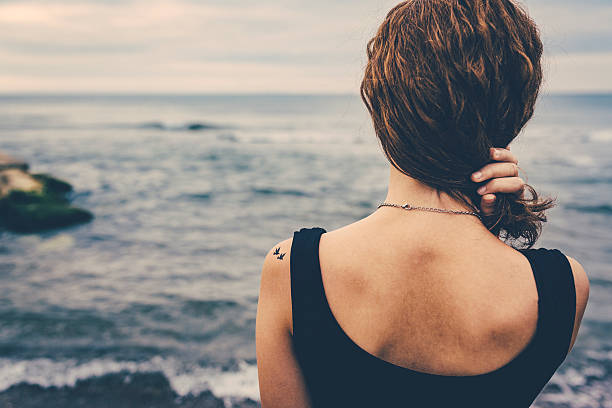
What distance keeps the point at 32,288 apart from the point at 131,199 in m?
5.95

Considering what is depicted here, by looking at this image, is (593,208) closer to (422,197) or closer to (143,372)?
(143,372)

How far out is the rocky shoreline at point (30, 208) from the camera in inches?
344

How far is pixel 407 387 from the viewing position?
109cm

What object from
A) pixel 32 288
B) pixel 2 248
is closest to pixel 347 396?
pixel 32 288

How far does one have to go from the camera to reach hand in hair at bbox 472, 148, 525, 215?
109cm

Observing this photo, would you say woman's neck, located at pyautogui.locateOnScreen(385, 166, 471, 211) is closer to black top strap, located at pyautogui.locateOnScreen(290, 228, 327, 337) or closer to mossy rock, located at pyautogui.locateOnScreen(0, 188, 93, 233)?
black top strap, located at pyautogui.locateOnScreen(290, 228, 327, 337)

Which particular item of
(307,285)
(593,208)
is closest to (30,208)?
(307,285)

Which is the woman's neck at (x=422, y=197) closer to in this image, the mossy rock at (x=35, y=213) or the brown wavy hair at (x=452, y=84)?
the brown wavy hair at (x=452, y=84)

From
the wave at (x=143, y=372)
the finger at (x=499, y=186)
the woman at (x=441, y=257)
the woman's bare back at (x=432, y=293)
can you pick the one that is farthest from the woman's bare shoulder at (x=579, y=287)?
the wave at (x=143, y=372)

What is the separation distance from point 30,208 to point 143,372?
686cm

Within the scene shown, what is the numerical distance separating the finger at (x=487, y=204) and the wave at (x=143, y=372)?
3350 millimetres

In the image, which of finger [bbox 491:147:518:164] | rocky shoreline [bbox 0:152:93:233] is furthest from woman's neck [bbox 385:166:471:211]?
rocky shoreline [bbox 0:152:93:233]

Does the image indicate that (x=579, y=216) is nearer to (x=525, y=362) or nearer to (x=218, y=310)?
(x=218, y=310)

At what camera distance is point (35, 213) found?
29.2ft
